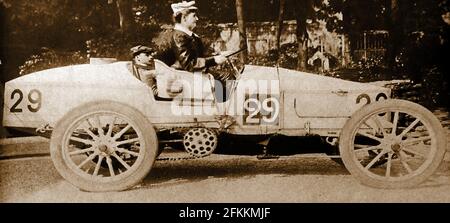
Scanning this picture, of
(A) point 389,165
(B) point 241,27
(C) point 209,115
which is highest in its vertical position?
(B) point 241,27

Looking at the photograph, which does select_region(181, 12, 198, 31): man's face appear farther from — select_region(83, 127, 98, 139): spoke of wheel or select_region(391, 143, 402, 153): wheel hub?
select_region(391, 143, 402, 153): wheel hub

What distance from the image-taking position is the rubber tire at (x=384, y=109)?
2295mm

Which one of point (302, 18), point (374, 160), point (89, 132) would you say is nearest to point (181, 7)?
point (302, 18)

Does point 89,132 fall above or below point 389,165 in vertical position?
above

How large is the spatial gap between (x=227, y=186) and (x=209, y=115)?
1.24ft

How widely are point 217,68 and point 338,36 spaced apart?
0.66 m

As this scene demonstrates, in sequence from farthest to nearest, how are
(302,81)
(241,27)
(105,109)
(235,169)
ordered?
(235,169), (241,27), (302,81), (105,109)

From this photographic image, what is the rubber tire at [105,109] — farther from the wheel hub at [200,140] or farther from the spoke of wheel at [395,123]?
the spoke of wheel at [395,123]

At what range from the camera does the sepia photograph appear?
2.36 metres

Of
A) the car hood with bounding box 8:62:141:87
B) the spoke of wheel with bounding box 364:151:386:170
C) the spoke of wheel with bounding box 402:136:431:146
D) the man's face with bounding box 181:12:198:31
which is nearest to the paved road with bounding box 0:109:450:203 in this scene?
the spoke of wheel with bounding box 364:151:386:170

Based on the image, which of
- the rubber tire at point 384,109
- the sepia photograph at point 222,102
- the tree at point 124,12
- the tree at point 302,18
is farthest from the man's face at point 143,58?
the rubber tire at point 384,109

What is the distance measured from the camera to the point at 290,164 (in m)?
2.70

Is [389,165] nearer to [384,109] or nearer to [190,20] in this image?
[384,109]

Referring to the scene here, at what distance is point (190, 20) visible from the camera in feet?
8.27
